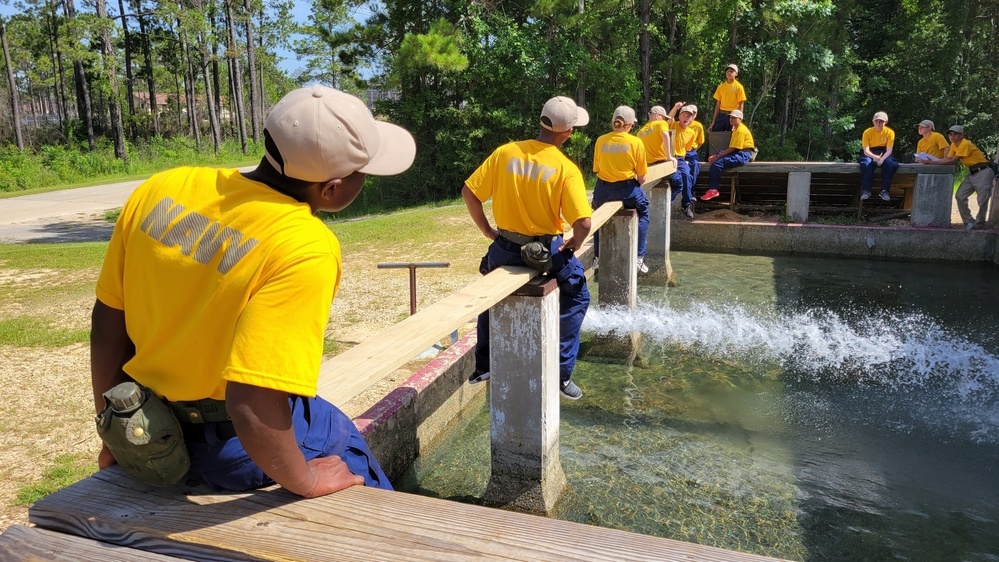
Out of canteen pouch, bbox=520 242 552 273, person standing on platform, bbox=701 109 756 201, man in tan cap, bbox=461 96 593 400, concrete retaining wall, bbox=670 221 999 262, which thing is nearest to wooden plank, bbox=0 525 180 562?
canteen pouch, bbox=520 242 552 273

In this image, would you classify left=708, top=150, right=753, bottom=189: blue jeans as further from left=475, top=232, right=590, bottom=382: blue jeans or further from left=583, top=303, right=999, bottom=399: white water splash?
left=475, top=232, right=590, bottom=382: blue jeans

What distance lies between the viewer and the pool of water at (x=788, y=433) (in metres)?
4.24

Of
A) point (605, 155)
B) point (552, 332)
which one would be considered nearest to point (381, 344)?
point (552, 332)

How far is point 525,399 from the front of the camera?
162 inches

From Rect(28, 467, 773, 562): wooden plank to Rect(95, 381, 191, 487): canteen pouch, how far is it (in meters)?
0.11

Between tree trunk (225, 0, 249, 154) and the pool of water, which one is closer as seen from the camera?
the pool of water

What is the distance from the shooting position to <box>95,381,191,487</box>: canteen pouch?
1.58 m

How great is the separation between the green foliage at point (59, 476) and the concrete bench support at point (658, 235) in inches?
288

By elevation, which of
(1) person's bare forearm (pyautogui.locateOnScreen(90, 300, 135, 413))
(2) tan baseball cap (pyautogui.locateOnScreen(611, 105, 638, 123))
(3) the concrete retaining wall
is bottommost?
(3) the concrete retaining wall

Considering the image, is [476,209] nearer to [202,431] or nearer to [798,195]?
A: [202,431]

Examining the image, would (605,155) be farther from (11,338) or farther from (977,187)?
(977,187)

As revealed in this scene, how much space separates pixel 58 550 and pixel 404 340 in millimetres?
1511

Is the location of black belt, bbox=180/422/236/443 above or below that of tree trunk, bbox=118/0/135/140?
below

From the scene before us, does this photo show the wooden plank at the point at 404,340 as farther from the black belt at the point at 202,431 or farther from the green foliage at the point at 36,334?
the green foliage at the point at 36,334
